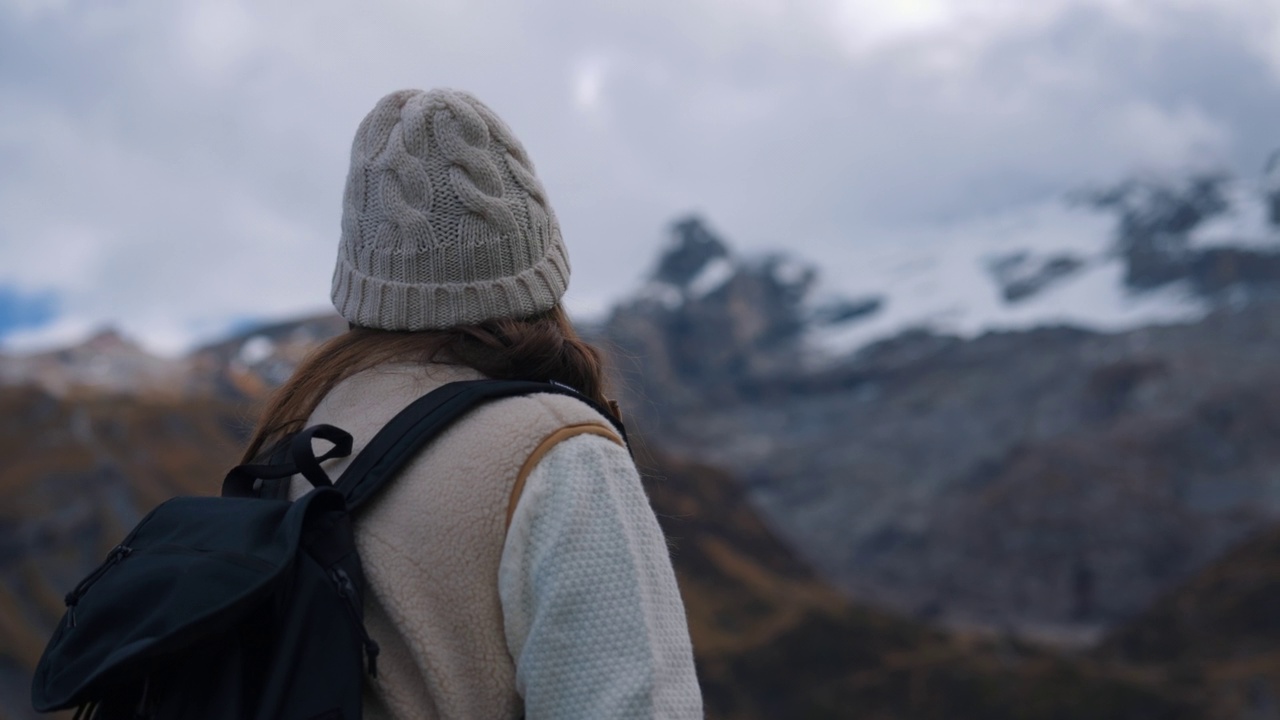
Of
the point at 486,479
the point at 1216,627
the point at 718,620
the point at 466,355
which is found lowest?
the point at 718,620

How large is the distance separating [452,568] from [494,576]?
6 cm

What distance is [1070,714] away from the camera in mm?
34625

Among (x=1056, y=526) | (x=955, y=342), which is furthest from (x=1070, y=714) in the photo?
(x=955, y=342)

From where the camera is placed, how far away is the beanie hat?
78.7 inches

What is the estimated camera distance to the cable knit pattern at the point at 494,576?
5.40 ft

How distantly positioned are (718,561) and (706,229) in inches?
4161

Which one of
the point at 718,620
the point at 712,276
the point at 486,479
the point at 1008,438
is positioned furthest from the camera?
the point at 712,276

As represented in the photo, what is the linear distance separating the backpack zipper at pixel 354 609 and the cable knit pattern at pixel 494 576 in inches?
3.0

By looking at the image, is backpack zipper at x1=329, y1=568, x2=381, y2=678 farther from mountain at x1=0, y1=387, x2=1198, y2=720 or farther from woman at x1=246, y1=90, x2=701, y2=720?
mountain at x1=0, y1=387, x2=1198, y2=720

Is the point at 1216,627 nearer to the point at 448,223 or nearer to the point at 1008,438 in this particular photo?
the point at 1008,438

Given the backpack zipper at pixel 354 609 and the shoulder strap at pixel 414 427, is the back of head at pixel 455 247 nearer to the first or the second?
the shoulder strap at pixel 414 427

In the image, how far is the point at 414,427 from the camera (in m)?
1.81

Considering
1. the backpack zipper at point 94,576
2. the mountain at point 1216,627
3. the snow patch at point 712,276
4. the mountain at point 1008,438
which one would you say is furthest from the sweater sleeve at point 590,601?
the snow patch at point 712,276

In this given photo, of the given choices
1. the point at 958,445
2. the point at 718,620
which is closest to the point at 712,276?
the point at 958,445
